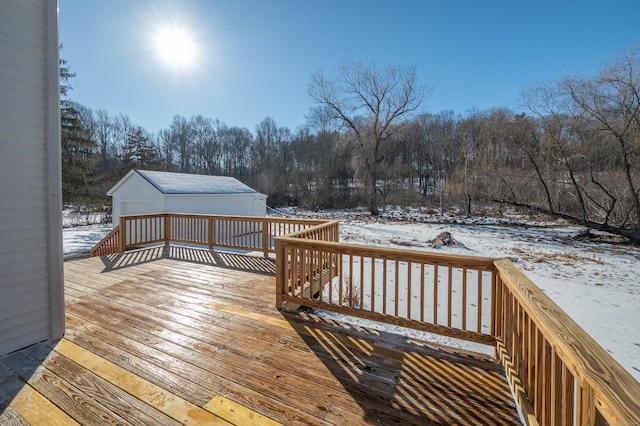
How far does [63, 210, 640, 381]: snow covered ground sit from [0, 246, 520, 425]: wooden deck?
3.06m

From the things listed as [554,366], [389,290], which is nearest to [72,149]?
[389,290]

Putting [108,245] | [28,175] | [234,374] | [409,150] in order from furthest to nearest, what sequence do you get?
[409,150] → [108,245] → [28,175] → [234,374]

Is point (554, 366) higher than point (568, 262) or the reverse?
higher

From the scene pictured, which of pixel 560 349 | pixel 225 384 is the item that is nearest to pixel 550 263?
pixel 560 349

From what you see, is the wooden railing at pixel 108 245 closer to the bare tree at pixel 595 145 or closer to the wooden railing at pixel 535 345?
the wooden railing at pixel 535 345

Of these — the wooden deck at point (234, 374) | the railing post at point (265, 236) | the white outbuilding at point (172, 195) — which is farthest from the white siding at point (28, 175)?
the white outbuilding at point (172, 195)

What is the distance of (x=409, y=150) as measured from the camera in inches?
1148

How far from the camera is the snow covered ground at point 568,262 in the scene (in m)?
4.43

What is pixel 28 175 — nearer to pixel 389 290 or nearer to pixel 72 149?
pixel 389 290

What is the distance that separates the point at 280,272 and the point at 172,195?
348 inches

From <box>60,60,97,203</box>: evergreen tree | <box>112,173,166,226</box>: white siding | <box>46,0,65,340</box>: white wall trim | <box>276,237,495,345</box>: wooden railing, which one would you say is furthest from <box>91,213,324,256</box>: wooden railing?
<box>60,60,97,203</box>: evergreen tree

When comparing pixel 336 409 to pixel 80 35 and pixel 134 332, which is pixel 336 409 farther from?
pixel 80 35

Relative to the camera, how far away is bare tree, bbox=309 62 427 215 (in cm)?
1998

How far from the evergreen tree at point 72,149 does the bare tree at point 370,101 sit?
45.8 ft
